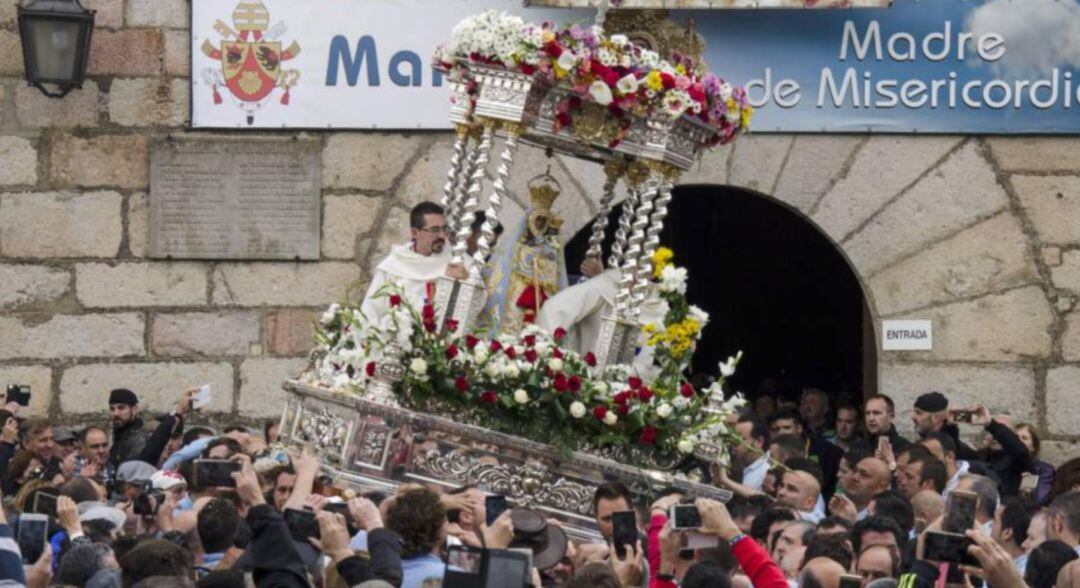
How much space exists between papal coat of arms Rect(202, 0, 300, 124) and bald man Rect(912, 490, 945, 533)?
210 inches

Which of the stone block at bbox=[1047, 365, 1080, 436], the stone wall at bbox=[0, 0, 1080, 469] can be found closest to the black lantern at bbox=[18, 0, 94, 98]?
the stone wall at bbox=[0, 0, 1080, 469]

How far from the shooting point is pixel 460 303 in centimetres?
1194

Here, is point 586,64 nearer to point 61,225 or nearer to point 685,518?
point 685,518

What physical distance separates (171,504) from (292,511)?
198cm

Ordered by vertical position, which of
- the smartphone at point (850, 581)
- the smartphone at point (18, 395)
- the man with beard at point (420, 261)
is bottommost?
the smartphone at point (850, 581)

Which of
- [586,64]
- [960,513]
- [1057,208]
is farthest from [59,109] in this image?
[960,513]

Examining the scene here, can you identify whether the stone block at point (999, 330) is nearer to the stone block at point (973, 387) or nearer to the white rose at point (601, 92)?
the stone block at point (973, 387)

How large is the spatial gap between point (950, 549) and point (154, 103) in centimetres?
833

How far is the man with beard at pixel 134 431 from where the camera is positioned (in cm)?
1363

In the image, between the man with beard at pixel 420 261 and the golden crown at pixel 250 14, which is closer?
the man with beard at pixel 420 261

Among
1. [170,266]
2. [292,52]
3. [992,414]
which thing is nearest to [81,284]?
[170,266]

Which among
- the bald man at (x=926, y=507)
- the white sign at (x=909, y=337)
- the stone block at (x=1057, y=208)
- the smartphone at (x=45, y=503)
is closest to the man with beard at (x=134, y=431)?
the smartphone at (x=45, y=503)

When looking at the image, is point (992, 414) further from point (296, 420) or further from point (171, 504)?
point (171, 504)

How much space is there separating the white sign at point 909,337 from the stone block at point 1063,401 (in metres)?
0.73
